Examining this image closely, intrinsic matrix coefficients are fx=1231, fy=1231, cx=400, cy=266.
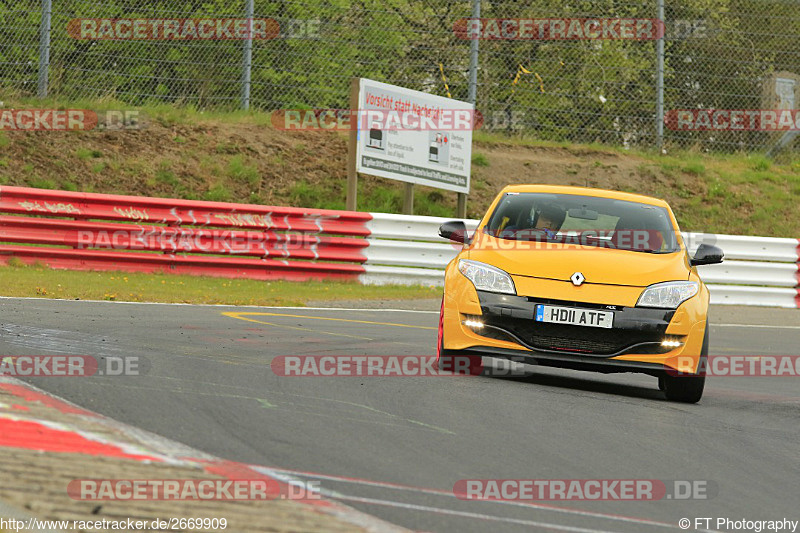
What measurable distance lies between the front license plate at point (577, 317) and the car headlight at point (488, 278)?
29cm

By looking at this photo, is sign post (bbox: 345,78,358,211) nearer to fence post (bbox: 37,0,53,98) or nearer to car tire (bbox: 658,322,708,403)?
fence post (bbox: 37,0,53,98)

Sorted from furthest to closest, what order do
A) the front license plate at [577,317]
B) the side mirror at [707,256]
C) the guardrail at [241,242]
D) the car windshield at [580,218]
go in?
the guardrail at [241,242], the car windshield at [580,218], the side mirror at [707,256], the front license plate at [577,317]

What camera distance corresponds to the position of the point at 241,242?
17.1m

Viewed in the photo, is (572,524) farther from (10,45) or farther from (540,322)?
(10,45)

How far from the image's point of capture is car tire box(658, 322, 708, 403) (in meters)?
8.61

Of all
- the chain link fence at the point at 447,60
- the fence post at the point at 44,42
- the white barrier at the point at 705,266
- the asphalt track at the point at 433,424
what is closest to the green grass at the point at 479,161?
the chain link fence at the point at 447,60

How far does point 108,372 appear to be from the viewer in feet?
24.4

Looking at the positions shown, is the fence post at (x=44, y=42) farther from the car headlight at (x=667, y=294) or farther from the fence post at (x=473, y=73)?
the car headlight at (x=667, y=294)

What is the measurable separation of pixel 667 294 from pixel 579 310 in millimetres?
670

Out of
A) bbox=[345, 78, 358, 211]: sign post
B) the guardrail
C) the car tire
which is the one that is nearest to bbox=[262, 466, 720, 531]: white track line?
the car tire

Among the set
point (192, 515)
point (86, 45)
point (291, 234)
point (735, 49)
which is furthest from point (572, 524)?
point (735, 49)

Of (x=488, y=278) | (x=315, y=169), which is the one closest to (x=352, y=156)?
(x=315, y=169)

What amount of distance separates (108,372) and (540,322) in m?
2.89

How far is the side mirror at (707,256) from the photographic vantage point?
30.5 feet
